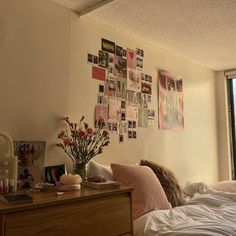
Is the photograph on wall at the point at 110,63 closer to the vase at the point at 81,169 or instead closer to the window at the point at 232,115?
the vase at the point at 81,169

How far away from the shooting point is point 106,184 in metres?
1.55

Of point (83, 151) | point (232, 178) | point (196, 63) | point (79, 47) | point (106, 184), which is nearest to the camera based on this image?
point (106, 184)

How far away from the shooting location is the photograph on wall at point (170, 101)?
277cm

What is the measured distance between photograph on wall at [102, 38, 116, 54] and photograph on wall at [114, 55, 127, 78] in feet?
0.22

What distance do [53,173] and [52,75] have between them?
64cm

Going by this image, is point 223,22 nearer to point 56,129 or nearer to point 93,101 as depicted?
point 93,101

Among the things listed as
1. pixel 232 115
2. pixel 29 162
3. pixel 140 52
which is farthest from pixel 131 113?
pixel 232 115

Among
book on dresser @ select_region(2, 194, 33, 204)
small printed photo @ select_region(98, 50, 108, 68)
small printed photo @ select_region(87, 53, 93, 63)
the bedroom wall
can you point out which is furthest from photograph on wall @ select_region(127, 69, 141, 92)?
book on dresser @ select_region(2, 194, 33, 204)

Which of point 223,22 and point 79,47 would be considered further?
point 223,22

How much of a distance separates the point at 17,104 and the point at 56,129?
12.3 inches

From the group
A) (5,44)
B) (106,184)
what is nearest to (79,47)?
(5,44)

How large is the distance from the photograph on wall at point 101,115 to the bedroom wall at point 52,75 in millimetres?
53

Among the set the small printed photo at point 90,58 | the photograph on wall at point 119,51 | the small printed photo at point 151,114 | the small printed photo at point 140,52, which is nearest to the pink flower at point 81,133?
the small printed photo at point 90,58

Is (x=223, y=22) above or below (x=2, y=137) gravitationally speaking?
above
